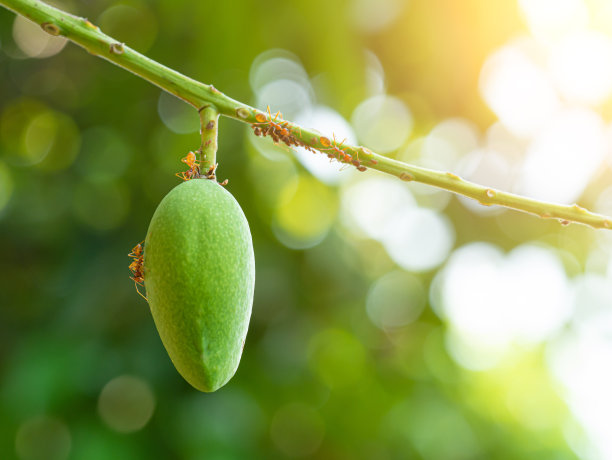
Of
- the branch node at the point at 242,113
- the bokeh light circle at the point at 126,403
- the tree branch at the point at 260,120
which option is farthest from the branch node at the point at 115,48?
the bokeh light circle at the point at 126,403

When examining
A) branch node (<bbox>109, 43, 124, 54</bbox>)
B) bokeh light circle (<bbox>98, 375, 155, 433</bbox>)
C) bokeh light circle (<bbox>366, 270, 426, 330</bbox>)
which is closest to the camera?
branch node (<bbox>109, 43, 124, 54</bbox>)

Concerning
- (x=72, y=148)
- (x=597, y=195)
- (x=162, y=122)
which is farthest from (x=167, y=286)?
(x=597, y=195)

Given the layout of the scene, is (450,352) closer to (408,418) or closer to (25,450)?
(408,418)

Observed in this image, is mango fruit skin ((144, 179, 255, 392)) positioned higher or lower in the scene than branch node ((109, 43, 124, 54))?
lower

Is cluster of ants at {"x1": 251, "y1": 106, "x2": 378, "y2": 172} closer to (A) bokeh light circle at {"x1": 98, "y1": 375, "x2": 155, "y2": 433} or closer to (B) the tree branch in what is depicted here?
(B) the tree branch

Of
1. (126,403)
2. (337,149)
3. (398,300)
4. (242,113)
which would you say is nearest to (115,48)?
(242,113)

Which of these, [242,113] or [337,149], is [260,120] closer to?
[242,113]

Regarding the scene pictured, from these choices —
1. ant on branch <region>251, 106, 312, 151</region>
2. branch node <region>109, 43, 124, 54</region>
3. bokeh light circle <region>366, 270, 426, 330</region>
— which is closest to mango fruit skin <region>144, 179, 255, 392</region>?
ant on branch <region>251, 106, 312, 151</region>
